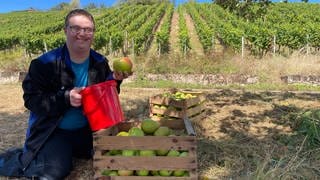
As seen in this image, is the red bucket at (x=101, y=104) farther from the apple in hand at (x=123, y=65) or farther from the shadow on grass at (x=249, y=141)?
the shadow on grass at (x=249, y=141)

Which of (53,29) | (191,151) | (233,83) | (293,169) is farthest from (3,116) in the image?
(53,29)

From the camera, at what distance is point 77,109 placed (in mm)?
3752

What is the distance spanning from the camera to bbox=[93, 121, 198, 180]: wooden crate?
326 centimetres

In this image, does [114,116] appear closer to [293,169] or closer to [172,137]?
[172,137]

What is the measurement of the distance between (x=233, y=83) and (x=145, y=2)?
60.1m

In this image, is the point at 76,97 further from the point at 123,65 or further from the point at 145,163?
the point at 145,163

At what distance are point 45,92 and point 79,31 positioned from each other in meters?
0.59

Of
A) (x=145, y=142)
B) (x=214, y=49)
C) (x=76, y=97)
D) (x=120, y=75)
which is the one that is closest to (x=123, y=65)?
(x=120, y=75)

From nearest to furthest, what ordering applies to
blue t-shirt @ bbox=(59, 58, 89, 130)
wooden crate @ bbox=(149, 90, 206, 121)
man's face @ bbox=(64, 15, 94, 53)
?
man's face @ bbox=(64, 15, 94, 53), blue t-shirt @ bbox=(59, 58, 89, 130), wooden crate @ bbox=(149, 90, 206, 121)

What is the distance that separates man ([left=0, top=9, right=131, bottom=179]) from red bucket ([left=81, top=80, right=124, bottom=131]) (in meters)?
0.22

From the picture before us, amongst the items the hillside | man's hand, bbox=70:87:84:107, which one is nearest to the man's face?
man's hand, bbox=70:87:84:107

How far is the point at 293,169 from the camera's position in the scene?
3.65 metres

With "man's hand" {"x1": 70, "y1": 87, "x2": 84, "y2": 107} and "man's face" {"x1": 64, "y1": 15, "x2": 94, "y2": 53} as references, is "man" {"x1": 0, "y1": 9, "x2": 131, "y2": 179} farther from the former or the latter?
"man's hand" {"x1": 70, "y1": 87, "x2": 84, "y2": 107}

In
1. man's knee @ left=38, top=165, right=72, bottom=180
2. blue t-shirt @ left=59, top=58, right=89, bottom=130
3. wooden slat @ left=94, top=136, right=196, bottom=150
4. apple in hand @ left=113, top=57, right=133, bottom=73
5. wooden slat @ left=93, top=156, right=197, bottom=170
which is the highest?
apple in hand @ left=113, top=57, right=133, bottom=73
